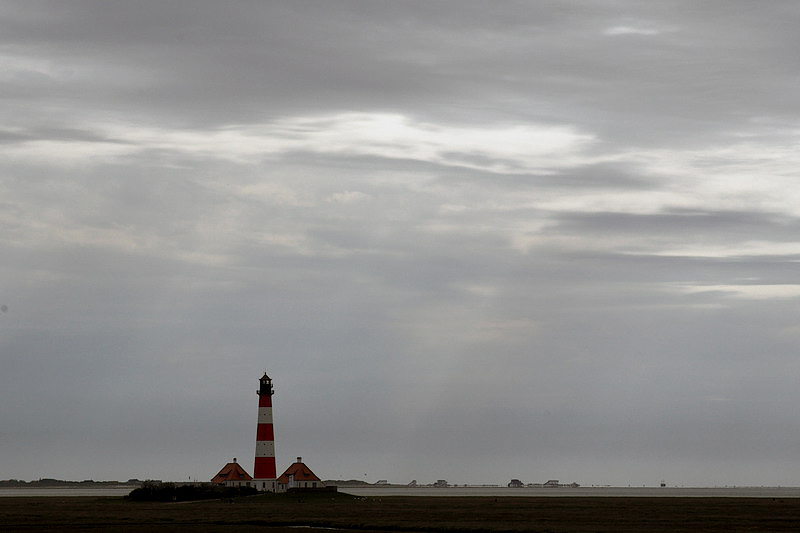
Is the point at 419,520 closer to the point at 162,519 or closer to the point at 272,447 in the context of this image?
the point at 162,519

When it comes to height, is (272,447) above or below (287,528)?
above

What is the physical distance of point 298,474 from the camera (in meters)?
130

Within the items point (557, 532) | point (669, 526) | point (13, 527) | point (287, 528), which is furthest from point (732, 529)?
point (13, 527)

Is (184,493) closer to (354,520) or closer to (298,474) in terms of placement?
(298,474)

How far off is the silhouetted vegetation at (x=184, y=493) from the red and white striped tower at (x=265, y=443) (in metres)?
1.74

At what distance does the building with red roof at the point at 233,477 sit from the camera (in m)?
129

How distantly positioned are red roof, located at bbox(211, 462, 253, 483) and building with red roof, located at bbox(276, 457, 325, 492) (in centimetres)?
422

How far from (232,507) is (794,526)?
171ft

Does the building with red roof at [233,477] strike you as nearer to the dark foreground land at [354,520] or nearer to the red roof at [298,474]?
the red roof at [298,474]

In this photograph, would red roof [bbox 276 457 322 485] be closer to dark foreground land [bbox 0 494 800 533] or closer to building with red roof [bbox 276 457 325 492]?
building with red roof [bbox 276 457 325 492]

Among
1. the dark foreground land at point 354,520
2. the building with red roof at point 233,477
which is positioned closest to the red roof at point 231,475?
the building with red roof at point 233,477

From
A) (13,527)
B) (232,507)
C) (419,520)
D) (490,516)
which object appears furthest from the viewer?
(232,507)

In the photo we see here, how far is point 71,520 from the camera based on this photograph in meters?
83.3

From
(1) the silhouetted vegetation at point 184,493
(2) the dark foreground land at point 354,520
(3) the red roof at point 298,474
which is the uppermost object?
(3) the red roof at point 298,474
